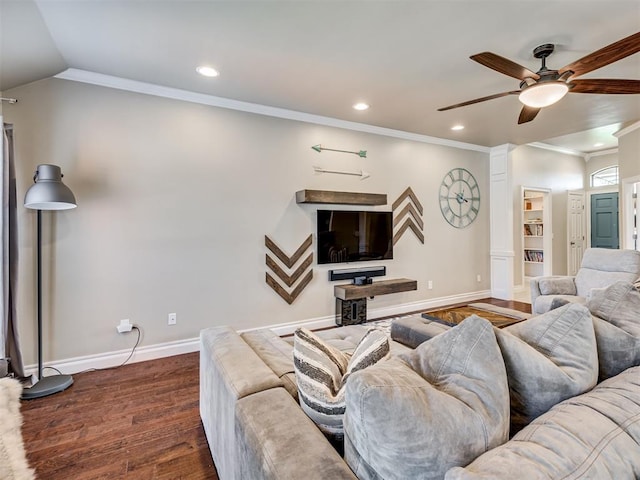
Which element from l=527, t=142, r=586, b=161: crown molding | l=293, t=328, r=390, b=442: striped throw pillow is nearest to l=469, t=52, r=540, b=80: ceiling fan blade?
l=293, t=328, r=390, b=442: striped throw pillow

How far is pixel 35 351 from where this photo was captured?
270 centimetres

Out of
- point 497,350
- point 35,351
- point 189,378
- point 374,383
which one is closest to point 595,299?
point 497,350

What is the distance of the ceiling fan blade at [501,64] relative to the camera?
2.08m

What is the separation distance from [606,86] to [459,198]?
9.33ft

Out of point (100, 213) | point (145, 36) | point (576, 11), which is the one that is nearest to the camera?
point (576, 11)

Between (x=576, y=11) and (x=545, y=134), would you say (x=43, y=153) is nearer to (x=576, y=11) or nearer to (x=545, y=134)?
(x=576, y=11)

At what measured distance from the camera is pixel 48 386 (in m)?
2.50

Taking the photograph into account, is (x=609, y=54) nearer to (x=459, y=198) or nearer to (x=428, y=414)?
(x=428, y=414)

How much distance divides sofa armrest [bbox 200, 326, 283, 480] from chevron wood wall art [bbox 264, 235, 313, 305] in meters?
1.84

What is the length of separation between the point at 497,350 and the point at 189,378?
263 cm

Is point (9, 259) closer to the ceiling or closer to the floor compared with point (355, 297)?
closer to the ceiling

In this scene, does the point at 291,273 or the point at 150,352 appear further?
the point at 291,273

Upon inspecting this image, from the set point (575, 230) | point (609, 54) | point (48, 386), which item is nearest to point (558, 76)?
point (609, 54)

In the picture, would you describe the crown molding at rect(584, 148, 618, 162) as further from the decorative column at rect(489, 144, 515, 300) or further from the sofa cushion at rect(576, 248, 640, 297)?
the sofa cushion at rect(576, 248, 640, 297)
